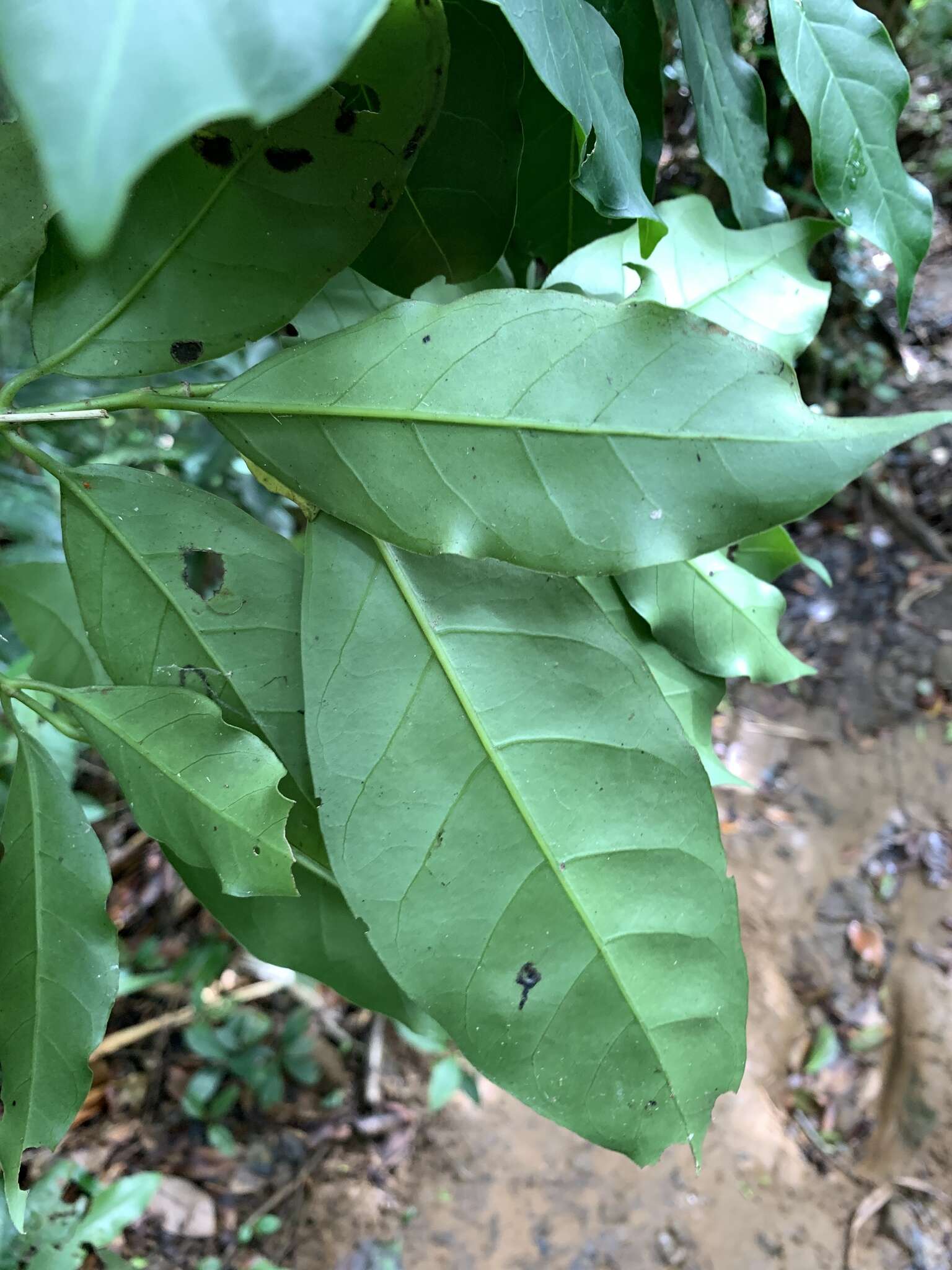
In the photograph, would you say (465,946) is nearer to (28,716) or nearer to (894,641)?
(28,716)

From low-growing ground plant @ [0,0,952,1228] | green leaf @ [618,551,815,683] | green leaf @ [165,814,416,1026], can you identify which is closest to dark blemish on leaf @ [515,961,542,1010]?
low-growing ground plant @ [0,0,952,1228]

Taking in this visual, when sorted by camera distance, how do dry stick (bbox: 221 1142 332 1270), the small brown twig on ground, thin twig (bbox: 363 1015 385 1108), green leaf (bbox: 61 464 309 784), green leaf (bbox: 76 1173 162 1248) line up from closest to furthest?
green leaf (bbox: 61 464 309 784) < green leaf (bbox: 76 1173 162 1248) < dry stick (bbox: 221 1142 332 1270) < thin twig (bbox: 363 1015 385 1108) < the small brown twig on ground

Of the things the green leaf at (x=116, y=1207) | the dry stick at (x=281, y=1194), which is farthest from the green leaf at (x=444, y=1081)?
the green leaf at (x=116, y=1207)

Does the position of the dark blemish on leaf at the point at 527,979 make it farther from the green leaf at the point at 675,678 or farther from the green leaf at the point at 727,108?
the green leaf at the point at 727,108

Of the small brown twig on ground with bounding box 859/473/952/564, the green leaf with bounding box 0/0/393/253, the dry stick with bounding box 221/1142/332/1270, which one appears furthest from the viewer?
the small brown twig on ground with bounding box 859/473/952/564

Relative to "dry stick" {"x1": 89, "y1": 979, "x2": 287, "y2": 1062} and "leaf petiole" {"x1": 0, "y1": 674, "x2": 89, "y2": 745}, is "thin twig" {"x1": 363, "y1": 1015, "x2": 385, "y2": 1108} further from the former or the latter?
"leaf petiole" {"x1": 0, "y1": 674, "x2": 89, "y2": 745}
